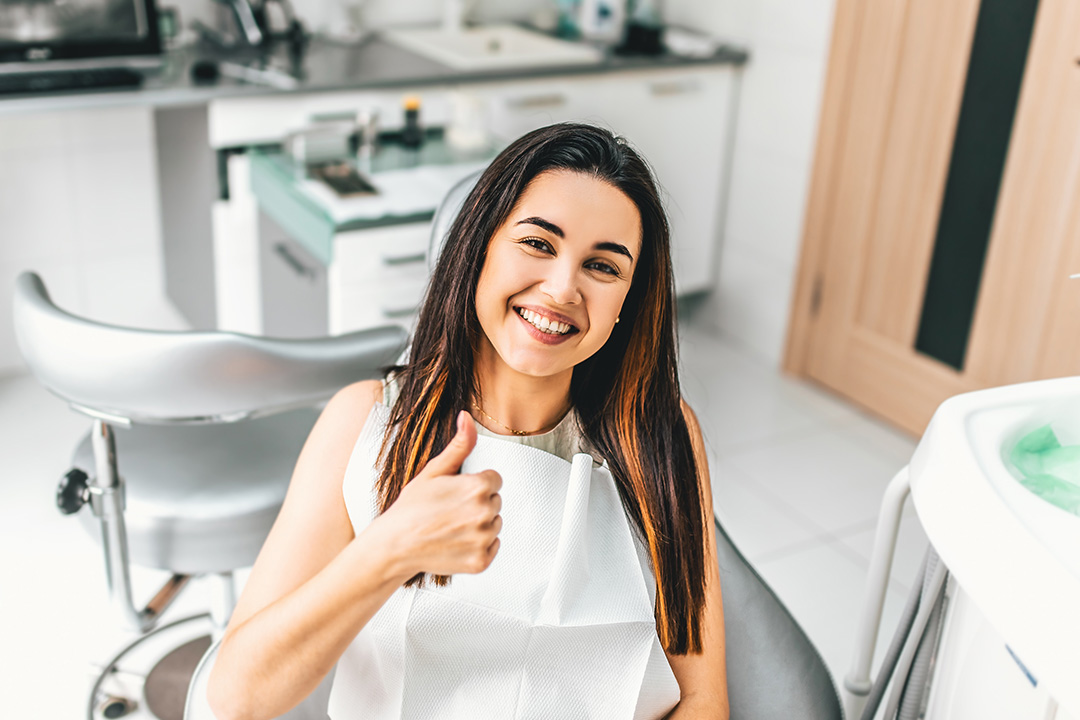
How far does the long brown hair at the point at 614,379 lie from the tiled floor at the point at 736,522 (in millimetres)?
518

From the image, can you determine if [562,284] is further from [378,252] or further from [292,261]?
[292,261]

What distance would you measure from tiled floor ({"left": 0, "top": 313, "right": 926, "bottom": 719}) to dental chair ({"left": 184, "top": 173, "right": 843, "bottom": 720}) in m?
0.45

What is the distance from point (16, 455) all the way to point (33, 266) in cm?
62

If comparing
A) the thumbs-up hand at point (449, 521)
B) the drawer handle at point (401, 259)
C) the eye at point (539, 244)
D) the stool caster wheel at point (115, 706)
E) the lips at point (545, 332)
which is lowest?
the stool caster wheel at point (115, 706)

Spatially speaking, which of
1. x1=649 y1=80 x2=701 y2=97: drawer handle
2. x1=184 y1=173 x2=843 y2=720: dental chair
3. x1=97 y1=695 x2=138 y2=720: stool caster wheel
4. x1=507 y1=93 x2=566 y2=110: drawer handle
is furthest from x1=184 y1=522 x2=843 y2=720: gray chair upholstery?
x1=649 y1=80 x2=701 y2=97: drawer handle

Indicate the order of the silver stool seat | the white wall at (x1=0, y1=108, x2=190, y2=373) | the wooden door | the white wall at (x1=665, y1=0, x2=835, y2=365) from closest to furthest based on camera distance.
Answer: the silver stool seat, the wooden door, the white wall at (x1=0, y1=108, x2=190, y2=373), the white wall at (x1=665, y1=0, x2=835, y2=365)

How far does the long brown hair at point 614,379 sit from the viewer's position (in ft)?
3.31

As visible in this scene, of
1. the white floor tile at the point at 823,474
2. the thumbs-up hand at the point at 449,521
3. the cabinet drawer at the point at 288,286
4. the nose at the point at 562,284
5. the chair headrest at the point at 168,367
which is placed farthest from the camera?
the white floor tile at the point at 823,474

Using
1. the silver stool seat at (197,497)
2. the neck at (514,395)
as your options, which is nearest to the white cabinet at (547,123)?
the silver stool seat at (197,497)

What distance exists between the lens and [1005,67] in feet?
8.08

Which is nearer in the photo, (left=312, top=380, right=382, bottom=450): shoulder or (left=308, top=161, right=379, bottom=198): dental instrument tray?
(left=312, top=380, right=382, bottom=450): shoulder

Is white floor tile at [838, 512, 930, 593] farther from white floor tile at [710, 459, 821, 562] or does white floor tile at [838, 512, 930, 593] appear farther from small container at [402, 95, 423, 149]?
small container at [402, 95, 423, 149]

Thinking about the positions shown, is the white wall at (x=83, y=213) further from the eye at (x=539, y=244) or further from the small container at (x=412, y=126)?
the eye at (x=539, y=244)

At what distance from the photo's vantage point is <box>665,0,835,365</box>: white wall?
2957mm
